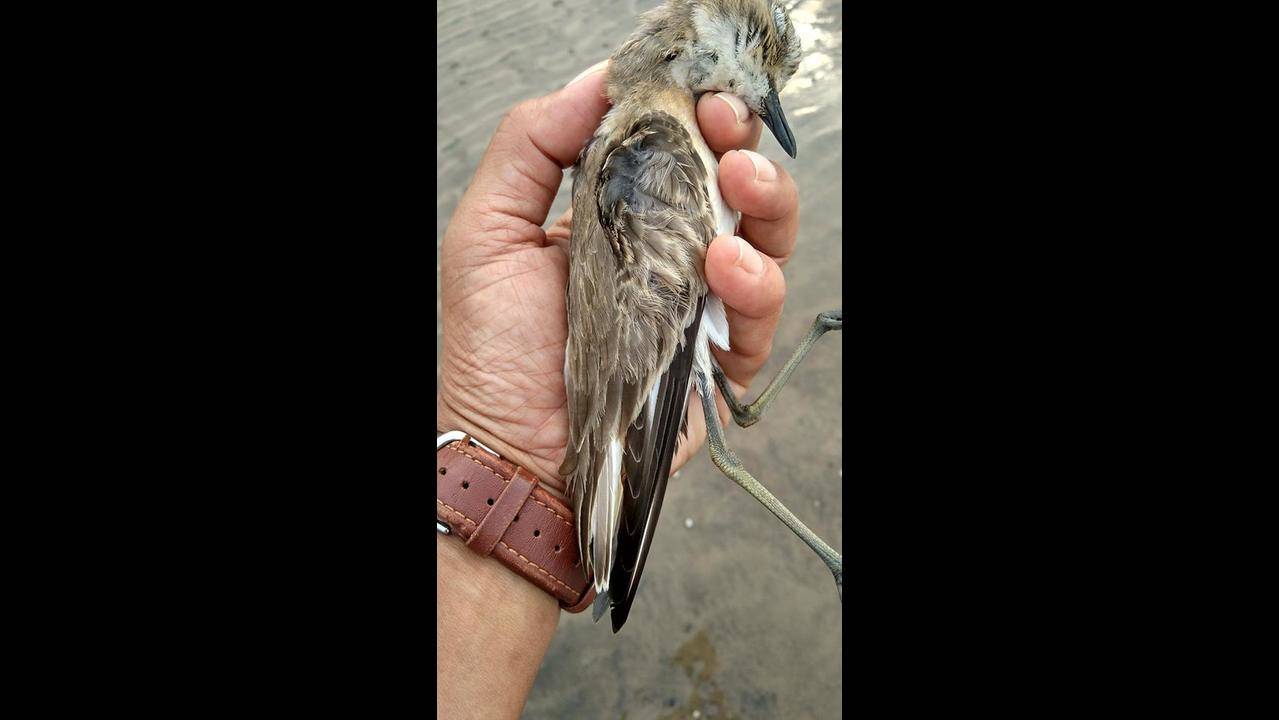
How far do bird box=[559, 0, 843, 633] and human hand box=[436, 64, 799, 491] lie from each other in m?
0.10

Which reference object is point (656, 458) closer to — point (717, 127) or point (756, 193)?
point (756, 193)

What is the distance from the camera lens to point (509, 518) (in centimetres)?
175

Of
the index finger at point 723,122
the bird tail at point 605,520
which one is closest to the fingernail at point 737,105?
the index finger at point 723,122

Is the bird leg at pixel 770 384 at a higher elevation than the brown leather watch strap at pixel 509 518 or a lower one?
lower

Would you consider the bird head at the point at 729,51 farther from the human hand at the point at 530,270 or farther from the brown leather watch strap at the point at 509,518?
the brown leather watch strap at the point at 509,518

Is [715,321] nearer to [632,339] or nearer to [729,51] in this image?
[632,339]

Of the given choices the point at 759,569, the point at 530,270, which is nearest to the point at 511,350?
the point at 530,270

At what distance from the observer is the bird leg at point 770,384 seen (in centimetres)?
206

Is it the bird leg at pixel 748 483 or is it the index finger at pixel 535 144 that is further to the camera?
the index finger at pixel 535 144

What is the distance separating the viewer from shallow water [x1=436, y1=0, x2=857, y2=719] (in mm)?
2941

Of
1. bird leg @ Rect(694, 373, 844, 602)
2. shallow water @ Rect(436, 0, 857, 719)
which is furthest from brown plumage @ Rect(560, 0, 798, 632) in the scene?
shallow water @ Rect(436, 0, 857, 719)

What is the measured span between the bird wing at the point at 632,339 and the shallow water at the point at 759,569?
1.47m

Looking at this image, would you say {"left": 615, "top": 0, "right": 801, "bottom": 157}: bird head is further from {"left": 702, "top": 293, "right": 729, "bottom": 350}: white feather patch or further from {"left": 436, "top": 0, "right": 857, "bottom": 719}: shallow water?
{"left": 436, "top": 0, "right": 857, "bottom": 719}: shallow water

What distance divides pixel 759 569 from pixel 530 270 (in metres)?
1.77
